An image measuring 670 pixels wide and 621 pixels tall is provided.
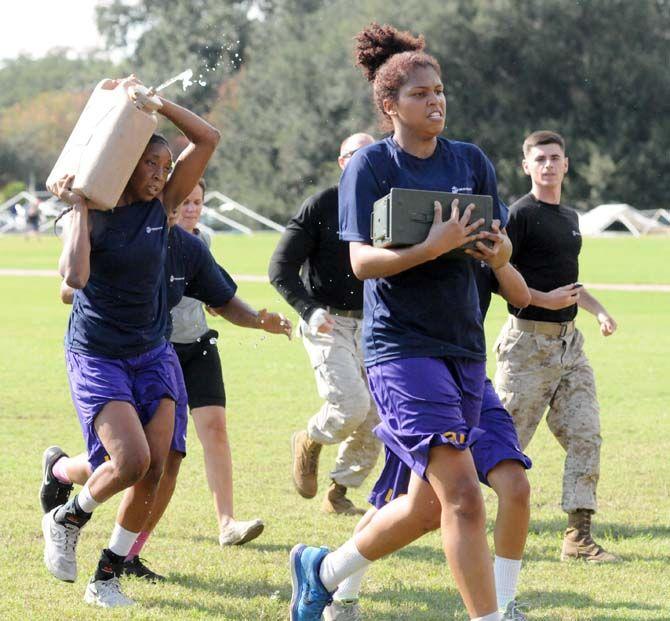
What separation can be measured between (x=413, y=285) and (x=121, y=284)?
1.40 meters

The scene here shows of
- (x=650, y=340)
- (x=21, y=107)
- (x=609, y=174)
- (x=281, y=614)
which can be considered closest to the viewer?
(x=281, y=614)

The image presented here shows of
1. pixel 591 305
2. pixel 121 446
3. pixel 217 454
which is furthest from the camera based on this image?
pixel 591 305

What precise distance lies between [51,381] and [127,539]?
852 cm

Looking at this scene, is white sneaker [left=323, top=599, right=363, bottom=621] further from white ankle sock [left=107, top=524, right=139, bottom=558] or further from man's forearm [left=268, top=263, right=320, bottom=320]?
man's forearm [left=268, top=263, right=320, bottom=320]

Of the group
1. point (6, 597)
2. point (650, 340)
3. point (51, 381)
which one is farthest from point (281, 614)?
point (650, 340)

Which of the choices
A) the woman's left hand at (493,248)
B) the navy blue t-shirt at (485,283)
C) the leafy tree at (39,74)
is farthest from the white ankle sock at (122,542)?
the leafy tree at (39,74)

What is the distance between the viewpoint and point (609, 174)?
213ft

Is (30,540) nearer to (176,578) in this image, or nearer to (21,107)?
(176,578)

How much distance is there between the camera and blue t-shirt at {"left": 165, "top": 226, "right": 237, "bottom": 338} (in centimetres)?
607

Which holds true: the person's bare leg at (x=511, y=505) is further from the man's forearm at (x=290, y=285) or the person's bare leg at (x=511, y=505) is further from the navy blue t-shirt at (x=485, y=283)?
the man's forearm at (x=290, y=285)

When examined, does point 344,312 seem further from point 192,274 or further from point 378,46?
point 378,46

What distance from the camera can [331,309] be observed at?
7.57 m

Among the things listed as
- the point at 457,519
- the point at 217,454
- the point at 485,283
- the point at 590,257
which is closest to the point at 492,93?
the point at 590,257

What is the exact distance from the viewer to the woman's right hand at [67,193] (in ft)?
Result: 17.3
